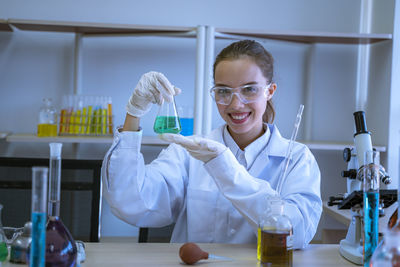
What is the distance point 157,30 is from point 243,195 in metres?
1.56

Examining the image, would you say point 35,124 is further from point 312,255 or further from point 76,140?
point 312,255

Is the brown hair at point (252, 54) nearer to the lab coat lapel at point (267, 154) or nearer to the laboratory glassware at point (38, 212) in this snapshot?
the lab coat lapel at point (267, 154)

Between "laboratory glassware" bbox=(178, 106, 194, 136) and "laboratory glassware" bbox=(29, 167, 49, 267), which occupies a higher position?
"laboratory glassware" bbox=(178, 106, 194, 136)

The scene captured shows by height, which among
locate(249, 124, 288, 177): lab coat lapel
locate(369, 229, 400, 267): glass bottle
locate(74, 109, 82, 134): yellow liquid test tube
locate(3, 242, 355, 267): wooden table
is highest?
locate(74, 109, 82, 134): yellow liquid test tube

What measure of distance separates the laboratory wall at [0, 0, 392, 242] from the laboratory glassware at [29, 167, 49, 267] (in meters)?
2.21

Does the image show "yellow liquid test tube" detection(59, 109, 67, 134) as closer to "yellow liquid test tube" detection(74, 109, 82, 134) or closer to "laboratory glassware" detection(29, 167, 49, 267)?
"yellow liquid test tube" detection(74, 109, 82, 134)

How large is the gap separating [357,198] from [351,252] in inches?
7.2

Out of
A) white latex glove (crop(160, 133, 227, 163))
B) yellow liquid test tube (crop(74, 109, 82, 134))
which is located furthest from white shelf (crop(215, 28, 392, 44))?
white latex glove (crop(160, 133, 227, 163))

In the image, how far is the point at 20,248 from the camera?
1077 mm

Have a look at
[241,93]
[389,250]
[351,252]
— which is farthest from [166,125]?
[389,250]

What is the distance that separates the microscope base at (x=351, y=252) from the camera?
3.84 ft

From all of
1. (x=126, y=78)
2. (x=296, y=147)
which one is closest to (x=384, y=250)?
(x=296, y=147)

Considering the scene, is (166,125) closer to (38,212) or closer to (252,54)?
(252,54)

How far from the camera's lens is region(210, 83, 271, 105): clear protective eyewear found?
1.51m
